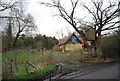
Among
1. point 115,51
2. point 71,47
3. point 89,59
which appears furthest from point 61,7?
point 71,47

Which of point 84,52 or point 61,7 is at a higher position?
point 61,7

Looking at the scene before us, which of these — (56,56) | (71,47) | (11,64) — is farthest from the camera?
(71,47)

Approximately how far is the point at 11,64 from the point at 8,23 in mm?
10377

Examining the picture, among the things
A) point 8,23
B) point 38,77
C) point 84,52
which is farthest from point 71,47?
point 38,77

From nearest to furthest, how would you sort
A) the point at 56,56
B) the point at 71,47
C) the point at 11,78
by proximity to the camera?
1. the point at 11,78
2. the point at 56,56
3. the point at 71,47

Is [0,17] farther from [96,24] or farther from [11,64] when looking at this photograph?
[96,24]

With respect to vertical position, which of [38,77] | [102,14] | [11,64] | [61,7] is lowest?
[38,77]

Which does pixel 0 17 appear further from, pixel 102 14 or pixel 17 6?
pixel 102 14

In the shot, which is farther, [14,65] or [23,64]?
[23,64]

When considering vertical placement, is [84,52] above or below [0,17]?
below

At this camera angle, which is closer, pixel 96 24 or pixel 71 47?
pixel 96 24

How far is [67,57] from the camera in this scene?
15859mm

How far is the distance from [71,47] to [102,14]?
2259cm

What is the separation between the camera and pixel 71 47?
3772 centimetres
